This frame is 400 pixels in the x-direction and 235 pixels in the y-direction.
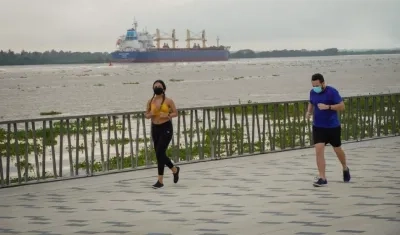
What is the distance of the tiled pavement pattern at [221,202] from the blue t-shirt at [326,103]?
0.82m

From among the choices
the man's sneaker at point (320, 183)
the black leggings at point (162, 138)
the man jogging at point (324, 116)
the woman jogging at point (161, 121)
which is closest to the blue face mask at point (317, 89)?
the man jogging at point (324, 116)

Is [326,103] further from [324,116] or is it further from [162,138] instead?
[162,138]

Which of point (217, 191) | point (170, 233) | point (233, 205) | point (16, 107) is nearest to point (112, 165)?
point (217, 191)

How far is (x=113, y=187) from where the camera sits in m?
14.1

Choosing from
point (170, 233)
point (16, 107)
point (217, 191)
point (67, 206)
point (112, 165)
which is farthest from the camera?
point (16, 107)

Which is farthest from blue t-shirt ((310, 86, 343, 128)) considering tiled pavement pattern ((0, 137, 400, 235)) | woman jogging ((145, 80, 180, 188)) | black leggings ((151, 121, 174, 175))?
black leggings ((151, 121, 174, 175))

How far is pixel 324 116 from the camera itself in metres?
14.0

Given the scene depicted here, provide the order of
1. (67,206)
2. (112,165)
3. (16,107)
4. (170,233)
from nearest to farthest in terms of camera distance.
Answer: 1. (170,233)
2. (67,206)
3. (112,165)
4. (16,107)

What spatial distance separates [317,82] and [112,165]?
645 centimetres

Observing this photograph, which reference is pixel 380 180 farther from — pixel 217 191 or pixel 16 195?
pixel 16 195

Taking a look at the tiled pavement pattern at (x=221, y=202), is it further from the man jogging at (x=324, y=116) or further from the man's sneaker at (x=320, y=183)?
the man jogging at (x=324, y=116)

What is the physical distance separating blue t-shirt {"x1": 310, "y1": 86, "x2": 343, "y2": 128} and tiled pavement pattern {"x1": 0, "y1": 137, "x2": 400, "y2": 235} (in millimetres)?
820

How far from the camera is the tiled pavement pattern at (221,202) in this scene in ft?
33.6

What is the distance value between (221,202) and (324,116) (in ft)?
8.28
